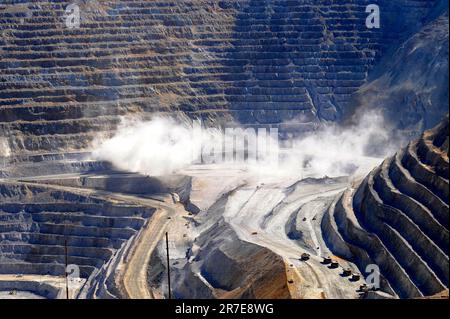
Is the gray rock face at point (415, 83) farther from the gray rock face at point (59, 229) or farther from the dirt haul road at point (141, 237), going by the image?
the gray rock face at point (59, 229)

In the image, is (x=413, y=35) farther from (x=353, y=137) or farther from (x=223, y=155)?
(x=223, y=155)

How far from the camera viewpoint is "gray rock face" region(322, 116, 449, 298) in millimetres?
62875

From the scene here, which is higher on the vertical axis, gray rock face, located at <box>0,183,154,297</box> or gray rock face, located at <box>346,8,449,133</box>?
gray rock face, located at <box>346,8,449,133</box>

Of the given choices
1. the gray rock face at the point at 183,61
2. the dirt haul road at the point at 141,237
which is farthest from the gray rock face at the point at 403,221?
the gray rock face at the point at 183,61

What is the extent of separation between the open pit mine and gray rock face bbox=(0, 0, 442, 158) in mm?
172

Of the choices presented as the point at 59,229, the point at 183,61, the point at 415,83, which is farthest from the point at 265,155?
the point at 59,229

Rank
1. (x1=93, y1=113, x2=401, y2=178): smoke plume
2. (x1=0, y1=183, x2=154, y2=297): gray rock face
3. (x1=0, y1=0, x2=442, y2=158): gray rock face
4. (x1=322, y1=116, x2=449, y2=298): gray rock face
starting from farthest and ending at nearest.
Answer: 1. (x1=0, y1=0, x2=442, y2=158): gray rock face
2. (x1=93, y1=113, x2=401, y2=178): smoke plume
3. (x1=0, y1=183, x2=154, y2=297): gray rock face
4. (x1=322, y1=116, x2=449, y2=298): gray rock face

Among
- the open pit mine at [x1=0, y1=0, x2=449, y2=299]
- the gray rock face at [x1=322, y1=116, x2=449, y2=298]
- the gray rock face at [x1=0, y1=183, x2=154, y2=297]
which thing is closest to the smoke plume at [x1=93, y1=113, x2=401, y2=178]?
the open pit mine at [x1=0, y1=0, x2=449, y2=299]

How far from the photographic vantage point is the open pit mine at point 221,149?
231 ft

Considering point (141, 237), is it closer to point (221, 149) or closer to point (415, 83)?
point (221, 149)

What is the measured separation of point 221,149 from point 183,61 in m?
13.9

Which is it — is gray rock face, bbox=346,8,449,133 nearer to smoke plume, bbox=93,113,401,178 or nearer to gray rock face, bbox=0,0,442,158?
smoke plume, bbox=93,113,401,178

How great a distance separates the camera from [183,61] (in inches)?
4722
